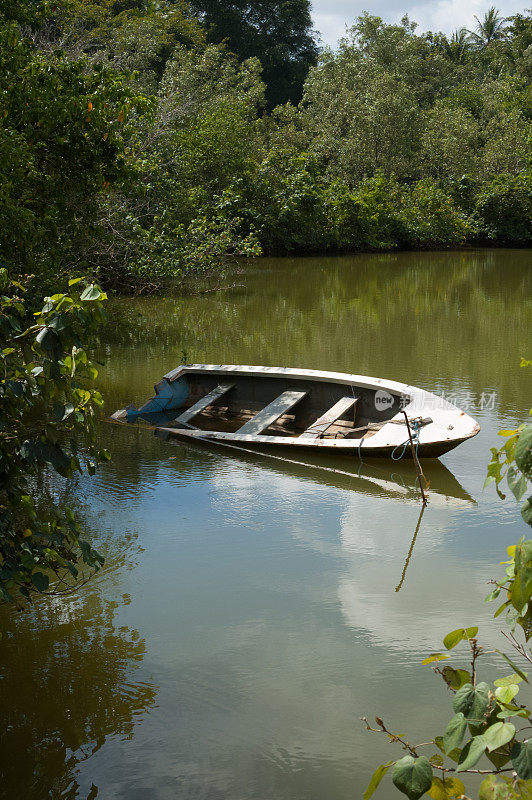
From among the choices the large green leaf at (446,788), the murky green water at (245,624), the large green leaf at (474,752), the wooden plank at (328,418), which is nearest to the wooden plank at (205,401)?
the murky green water at (245,624)

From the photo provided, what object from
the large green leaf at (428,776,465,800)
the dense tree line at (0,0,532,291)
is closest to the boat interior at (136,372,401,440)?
the dense tree line at (0,0,532,291)

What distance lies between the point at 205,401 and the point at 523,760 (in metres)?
8.25

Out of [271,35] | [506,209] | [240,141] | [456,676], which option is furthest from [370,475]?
[271,35]

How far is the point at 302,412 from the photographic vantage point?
9.95 metres

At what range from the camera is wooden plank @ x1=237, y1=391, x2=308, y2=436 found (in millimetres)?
9148

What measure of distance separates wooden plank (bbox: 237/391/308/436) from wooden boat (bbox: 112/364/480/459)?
0.01 m

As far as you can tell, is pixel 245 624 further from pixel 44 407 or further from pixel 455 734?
pixel 455 734

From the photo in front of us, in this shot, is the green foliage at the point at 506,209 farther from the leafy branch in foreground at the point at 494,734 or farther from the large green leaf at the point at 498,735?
the large green leaf at the point at 498,735

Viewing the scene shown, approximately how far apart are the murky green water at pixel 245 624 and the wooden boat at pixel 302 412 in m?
0.31

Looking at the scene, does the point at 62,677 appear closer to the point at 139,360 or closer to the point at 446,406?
the point at 446,406

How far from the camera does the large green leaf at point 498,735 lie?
1938 millimetres

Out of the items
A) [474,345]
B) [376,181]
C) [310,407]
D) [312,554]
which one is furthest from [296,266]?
[312,554]

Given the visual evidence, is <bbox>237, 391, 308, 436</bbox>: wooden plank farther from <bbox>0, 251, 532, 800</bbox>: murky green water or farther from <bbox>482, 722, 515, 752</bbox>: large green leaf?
<bbox>482, 722, 515, 752</bbox>: large green leaf

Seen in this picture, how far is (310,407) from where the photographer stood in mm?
9906
